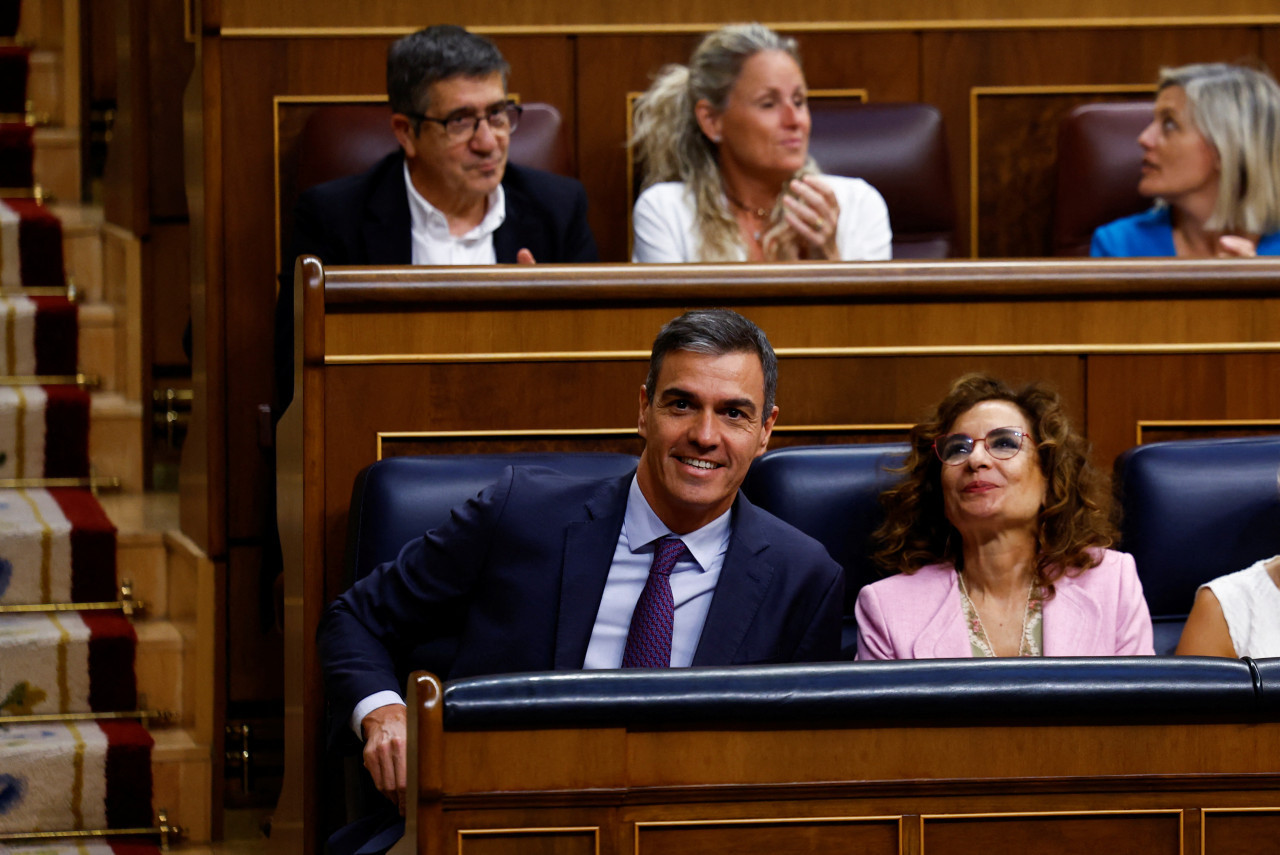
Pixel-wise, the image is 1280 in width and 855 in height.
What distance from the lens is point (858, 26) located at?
216 centimetres

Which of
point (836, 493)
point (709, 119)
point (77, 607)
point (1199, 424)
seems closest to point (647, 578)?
point (836, 493)

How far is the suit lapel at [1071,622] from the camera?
1346 millimetres

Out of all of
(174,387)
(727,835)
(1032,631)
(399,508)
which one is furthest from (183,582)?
(727,835)

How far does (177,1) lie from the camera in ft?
6.85

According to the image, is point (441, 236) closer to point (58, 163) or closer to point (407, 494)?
point (407, 494)

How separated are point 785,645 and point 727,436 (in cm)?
16

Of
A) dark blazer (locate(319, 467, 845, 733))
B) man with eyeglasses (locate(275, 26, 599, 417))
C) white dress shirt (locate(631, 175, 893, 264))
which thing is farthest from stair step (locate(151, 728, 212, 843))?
white dress shirt (locate(631, 175, 893, 264))

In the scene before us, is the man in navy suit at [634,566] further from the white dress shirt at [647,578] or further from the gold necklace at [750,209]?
the gold necklace at [750,209]

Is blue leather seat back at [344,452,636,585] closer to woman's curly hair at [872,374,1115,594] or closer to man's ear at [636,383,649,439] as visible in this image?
man's ear at [636,383,649,439]

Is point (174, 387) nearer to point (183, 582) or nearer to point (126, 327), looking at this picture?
point (126, 327)

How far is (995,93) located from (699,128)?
472 millimetres

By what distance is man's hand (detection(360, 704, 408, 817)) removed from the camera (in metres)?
1.10

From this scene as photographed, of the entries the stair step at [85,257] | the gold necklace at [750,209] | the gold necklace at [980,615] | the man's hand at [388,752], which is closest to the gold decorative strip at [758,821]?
the man's hand at [388,752]

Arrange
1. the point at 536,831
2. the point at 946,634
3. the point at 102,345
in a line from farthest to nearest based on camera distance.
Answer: the point at 102,345, the point at 946,634, the point at 536,831
